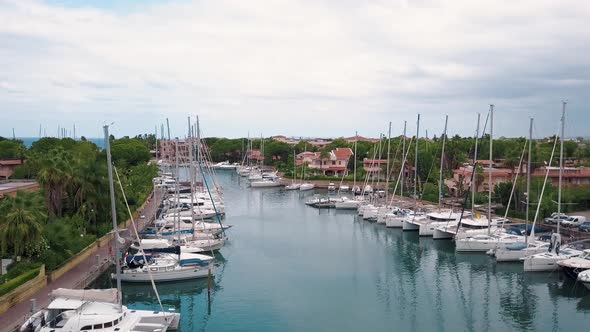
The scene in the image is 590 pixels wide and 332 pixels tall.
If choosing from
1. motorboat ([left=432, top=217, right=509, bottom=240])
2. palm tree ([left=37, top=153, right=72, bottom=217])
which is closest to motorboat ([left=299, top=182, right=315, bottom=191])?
motorboat ([left=432, top=217, right=509, bottom=240])

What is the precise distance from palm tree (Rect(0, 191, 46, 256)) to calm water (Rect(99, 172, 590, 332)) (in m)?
7.47

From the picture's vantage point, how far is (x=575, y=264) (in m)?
38.7

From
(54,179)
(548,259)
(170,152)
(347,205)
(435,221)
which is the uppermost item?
(170,152)

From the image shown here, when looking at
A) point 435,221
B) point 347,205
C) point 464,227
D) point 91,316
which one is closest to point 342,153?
point 347,205

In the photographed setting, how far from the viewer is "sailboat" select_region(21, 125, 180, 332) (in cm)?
2600

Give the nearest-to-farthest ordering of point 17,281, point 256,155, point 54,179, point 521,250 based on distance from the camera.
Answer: point 17,281 → point 54,179 → point 521,250 → point 256,155

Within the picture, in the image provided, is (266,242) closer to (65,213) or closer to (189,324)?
(65,213)

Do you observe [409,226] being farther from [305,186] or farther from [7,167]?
[7,167]

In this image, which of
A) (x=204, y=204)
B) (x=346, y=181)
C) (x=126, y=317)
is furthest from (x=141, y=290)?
(x=346, y=181)

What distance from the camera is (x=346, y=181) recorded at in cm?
10212

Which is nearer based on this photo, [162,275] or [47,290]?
[47,290]

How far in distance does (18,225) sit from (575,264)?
3771 centimetres

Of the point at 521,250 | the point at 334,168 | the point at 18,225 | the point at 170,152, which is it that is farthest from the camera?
the point at 334,168

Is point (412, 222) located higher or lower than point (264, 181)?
lower
